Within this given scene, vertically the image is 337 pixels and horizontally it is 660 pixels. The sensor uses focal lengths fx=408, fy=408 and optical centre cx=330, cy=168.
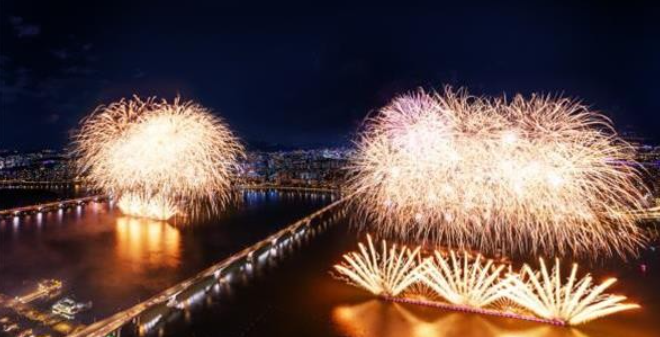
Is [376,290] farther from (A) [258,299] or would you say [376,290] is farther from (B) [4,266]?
(B) [4,266]

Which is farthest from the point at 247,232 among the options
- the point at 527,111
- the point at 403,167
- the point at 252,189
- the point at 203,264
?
the point at 252,189

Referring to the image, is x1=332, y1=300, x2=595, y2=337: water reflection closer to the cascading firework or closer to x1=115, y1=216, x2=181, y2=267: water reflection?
the cascading firework

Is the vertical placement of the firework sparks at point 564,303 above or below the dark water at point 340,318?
above

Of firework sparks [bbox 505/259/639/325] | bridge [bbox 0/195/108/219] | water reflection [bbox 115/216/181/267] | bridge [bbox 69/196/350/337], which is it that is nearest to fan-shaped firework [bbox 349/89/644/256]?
firework sparks [bbox 505/259/639/325]

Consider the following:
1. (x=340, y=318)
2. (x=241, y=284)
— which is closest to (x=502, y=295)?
(x=340, y=318)

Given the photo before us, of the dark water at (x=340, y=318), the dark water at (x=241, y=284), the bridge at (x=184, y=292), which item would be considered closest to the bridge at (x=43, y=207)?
the dark water at (x=241, y=284)

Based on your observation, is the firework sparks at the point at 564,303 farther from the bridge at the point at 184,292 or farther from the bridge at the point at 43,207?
the bridge at the point at 43,207

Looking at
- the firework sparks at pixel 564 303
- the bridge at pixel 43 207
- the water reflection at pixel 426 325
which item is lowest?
the water reflection at pixel 426 325
